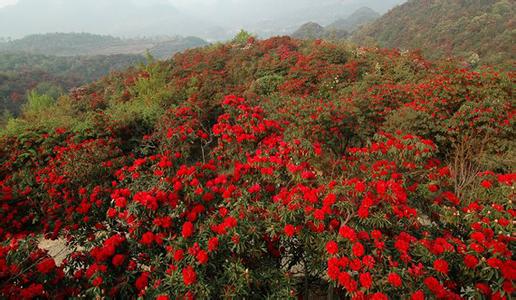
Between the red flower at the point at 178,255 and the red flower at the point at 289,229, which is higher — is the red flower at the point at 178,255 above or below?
below

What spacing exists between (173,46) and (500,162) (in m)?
152

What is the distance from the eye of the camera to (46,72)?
60.8 meters

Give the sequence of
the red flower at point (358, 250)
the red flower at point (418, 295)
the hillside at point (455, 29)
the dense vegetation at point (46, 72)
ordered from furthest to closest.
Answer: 1. the dense vegetation at point (46, 72)
2. the hillside at point (455, 29)
3. the red flower at point (358, 250)
4. the red flower at point (418, 295)

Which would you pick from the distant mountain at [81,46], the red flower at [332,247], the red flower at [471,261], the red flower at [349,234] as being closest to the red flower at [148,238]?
the red flower at [332,247]

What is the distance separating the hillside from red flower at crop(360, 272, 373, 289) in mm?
31888

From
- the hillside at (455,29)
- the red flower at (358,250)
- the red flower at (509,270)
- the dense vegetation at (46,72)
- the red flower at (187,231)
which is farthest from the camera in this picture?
the dense vegetation at (46,72)

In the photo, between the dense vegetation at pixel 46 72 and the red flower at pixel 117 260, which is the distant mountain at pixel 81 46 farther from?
the red flower at pixel 117 260

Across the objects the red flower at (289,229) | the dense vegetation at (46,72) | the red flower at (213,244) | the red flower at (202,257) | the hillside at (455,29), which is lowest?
the dense vegetation at (46,72)

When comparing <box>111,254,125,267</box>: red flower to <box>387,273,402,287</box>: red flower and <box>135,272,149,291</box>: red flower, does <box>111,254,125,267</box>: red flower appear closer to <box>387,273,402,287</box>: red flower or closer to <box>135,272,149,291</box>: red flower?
<box>135,272,149,291</box>: red flower

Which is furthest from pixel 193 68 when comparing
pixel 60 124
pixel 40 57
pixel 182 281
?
pixel 40 57

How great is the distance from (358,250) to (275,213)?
2.66 ft

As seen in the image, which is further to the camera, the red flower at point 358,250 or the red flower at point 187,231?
the red flower at point 187,231

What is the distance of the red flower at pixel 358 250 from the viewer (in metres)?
2.17

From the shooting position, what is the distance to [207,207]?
3.18 m
